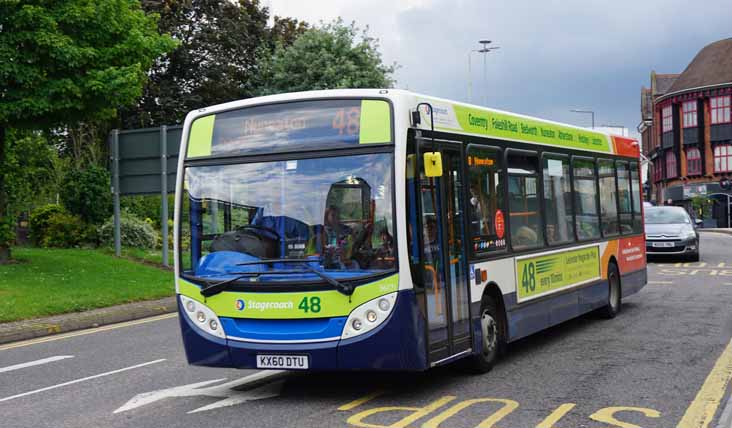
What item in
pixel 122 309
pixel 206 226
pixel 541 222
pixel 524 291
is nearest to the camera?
pixel 206 226

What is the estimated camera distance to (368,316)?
809 centimetres

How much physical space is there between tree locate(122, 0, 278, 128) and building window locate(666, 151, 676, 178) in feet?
159

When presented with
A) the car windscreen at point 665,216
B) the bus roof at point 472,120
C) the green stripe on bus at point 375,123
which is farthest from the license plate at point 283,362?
the car windscreen at point 665,216

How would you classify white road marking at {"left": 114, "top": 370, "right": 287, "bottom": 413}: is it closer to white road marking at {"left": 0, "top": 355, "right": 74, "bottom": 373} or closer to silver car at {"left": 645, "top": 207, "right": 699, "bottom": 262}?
white road marking at {"left": 0, "top": 355, "right": 74, "bottom": 373}

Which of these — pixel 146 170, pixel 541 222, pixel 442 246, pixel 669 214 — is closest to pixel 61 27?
pixel 146 170

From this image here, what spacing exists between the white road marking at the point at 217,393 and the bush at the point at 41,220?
19.7 m

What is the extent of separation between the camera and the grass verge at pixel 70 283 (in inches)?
654

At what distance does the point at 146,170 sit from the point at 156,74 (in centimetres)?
2112

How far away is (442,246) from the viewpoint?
8883 mm

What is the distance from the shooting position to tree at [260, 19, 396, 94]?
45.3 metres

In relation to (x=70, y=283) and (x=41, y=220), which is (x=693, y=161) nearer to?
(x=41, y=220)

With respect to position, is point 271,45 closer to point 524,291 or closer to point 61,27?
point 61,27

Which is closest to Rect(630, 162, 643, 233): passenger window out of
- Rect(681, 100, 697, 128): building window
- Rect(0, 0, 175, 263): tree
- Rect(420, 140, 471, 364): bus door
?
Rect(420, 140, 471, 364): bus door

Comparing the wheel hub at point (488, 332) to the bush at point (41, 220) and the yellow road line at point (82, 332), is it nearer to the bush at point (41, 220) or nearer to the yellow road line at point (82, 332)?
the yellow road line at point (82, 332)
